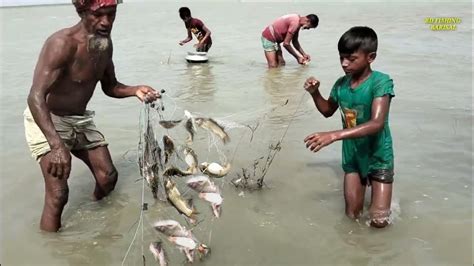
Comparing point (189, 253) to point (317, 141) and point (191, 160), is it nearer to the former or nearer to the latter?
point (191, 160)

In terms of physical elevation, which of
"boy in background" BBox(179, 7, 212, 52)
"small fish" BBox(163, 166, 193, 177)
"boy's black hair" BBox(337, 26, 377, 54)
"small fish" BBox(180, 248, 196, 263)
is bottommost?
"boy in background" BBox(179, 7, 212, 52)

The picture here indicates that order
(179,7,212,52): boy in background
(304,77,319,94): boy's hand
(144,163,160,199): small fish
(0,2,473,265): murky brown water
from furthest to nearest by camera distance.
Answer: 1. (179,7,212,52): boy in background
2. (304,77,319,94): boy's hand
3. (144,163,160,199): small fish
4. (0,2,473,265): murky brown water

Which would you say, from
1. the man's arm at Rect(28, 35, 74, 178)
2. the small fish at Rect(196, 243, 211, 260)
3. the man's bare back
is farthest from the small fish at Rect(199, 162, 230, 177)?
the man's bare back

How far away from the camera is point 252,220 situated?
161 inches

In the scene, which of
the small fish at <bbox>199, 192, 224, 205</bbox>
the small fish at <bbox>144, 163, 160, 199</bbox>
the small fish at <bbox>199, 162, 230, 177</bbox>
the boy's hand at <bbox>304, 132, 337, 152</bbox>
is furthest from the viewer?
the small fish at <bbox>144, 163, 160, 199</bbox>

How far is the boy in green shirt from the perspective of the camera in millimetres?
3732

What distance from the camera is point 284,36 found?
1026 cm

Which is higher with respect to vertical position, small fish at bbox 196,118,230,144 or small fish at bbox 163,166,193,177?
small fish at bbox 196,118,230,144

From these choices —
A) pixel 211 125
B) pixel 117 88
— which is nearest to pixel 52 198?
pixel 117 88

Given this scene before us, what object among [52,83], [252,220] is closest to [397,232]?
[252,220]

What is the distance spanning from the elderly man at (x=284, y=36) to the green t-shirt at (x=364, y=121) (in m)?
5.87

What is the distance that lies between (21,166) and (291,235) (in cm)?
311

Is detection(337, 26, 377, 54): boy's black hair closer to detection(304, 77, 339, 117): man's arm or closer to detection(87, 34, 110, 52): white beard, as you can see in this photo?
detection(304, 77, 339, 117): man's arm

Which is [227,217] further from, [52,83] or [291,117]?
[291,117]
